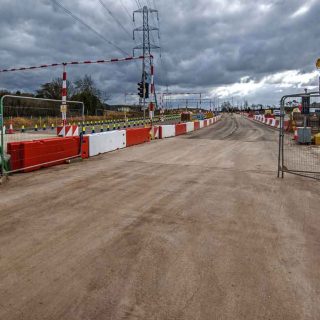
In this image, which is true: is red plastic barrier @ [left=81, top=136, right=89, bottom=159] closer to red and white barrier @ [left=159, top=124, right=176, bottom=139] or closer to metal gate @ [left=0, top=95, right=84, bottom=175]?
metal gate @ [left=0, top=95, right=84, bottom=175]

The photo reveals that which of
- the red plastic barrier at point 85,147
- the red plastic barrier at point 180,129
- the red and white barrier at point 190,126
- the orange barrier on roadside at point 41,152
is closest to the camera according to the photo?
the orange barrier on roadside at point 41,152

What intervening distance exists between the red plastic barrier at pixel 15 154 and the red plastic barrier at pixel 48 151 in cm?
11

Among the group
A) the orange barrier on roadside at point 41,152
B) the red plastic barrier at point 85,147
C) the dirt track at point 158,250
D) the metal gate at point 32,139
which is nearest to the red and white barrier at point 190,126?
the metal gate at point 32,139

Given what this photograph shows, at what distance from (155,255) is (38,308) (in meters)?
1.57

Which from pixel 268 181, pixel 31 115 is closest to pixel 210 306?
pixel 268 181

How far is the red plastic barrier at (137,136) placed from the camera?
60.4 feet

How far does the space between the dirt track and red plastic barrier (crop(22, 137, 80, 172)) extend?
1.77 meters

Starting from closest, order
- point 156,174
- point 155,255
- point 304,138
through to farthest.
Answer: point 155,255 → point 156,174 → point 304,138

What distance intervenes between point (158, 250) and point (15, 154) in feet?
21.9

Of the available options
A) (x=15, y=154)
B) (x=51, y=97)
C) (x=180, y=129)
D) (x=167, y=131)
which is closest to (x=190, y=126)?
(x=180, y=129)

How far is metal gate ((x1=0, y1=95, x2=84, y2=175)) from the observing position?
9.75 meters

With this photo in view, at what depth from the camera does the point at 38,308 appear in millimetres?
3236

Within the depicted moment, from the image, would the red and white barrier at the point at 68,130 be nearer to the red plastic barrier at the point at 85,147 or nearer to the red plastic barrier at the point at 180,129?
the red plastic barrier at the point at 85,147

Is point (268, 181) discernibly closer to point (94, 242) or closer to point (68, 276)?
point (94, 242)
